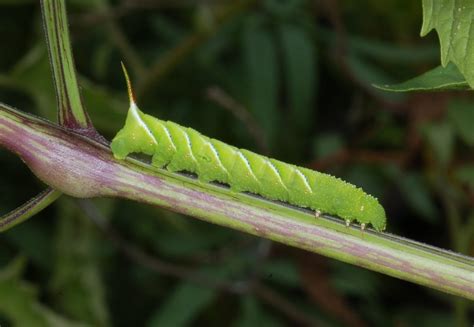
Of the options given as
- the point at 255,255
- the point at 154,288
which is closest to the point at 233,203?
the point at 255,255

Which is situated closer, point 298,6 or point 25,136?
point 25,136

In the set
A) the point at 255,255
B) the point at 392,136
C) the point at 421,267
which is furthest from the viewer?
the point at 392,136

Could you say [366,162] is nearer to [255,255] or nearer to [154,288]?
[255,255]

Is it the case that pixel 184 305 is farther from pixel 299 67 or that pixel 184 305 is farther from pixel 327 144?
pixel 299 67

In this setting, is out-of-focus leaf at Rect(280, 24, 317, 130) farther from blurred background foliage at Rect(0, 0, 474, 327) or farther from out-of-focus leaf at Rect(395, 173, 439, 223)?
out-of-focus leaf at Rect(395, 173, 439, 223)

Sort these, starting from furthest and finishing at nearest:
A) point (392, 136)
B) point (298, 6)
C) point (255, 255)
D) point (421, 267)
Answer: point (298, 6) < point (392, 136) < point (255, 255) < point (421, 267)

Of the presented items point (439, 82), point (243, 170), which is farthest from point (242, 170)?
point (439, 82)

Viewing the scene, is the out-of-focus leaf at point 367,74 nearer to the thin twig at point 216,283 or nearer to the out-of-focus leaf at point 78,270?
the thin twig at point 216,283
